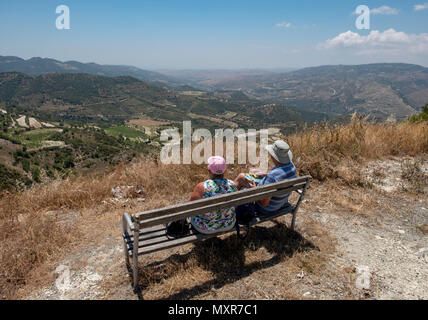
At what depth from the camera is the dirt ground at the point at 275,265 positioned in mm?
2568

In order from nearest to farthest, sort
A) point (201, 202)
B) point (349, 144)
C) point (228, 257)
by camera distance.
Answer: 1. point (201, 202)
2. point (228, 257)
3. point (349, 144)

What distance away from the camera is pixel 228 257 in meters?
3.07

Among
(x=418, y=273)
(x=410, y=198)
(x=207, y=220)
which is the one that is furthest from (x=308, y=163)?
(x=207, y=220)

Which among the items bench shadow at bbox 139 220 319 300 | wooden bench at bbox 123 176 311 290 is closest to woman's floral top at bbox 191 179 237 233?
wooden bench at bbox 123 176 311 290

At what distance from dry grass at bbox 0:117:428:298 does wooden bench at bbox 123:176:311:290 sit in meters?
0.44

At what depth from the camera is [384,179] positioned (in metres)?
5.38

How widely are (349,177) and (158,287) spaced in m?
4.44

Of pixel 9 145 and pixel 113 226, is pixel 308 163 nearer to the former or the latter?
pixel 113 226

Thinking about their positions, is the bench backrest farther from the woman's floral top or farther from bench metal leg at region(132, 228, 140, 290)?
the woman's floral top

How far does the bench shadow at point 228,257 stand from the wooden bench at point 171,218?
380 mm

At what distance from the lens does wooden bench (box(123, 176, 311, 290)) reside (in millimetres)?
2203

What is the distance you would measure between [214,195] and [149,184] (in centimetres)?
245

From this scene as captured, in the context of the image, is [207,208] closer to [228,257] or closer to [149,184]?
[228,257]

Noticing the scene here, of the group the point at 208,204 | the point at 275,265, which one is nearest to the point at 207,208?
the point at 208,204
